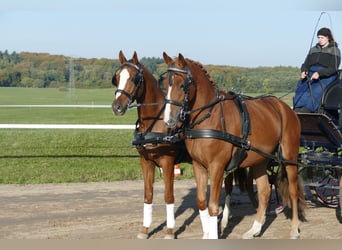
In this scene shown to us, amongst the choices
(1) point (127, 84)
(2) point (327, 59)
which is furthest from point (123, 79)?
(2) point (327, 59)

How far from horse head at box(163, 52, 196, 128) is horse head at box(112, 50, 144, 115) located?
0.53m

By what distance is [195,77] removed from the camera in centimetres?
577

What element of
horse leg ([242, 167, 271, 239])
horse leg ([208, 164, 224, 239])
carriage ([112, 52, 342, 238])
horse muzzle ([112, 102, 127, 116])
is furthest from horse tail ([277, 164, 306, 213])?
horse muzzle ([112, 102, 127, 116])

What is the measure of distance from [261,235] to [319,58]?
2.55 metres

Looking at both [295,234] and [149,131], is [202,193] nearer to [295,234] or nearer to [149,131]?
[149,131]

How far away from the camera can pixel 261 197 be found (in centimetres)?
684

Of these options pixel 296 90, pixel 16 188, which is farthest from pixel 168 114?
pixel 16 188

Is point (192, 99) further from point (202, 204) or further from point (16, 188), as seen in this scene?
point (16, 188)

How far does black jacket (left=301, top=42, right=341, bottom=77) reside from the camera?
23.7 ft

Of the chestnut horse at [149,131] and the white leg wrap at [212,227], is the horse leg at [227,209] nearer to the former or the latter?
the chestnut horse at [149,131]

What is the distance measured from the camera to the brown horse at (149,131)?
19.9ft

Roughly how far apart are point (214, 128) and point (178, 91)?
622 millimetres

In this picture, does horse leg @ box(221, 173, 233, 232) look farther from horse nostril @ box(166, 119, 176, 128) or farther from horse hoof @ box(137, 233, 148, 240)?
horse nostril @ box(166, 119, 176, 128)

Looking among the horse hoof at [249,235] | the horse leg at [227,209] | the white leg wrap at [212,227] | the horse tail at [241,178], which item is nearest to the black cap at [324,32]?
the horse tail at [241,178]
